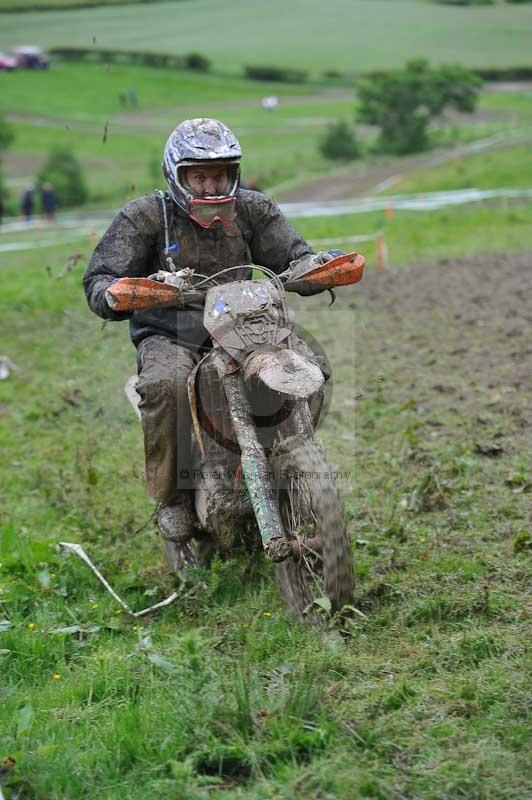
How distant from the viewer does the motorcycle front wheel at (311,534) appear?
498 centimetres

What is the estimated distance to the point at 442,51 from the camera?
46406 mm

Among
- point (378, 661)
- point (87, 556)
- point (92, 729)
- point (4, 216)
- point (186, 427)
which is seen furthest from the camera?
point (4, 216)

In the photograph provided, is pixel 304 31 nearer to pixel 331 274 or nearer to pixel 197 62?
pixel 197 62

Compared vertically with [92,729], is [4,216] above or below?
below

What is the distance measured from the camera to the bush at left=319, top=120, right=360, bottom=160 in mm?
42656

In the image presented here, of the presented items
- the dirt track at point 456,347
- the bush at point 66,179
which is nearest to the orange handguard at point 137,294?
the dirt track at point 456,347

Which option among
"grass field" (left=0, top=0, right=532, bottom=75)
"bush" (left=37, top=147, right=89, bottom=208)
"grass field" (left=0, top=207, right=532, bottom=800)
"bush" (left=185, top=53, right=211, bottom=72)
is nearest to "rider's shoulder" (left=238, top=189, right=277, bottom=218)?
"grass field" (left=0, top=207, right=532, bottom=800)

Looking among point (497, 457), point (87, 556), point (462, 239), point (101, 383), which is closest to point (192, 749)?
point (87, 556)

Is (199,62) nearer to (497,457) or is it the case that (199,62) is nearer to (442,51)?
(442,51)

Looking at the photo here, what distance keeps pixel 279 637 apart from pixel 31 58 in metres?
57.0

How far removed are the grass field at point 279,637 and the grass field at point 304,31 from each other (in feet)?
107

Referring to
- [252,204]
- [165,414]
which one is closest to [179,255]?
[252,204]

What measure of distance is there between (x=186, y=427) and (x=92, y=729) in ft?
6.60

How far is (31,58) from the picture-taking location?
57625 millimetres
